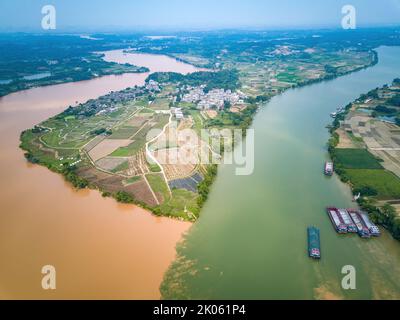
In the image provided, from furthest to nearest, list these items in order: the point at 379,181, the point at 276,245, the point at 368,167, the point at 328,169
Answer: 1. the point at 368,167
2. the point at 328,169
3. the point at 379,181
4. the point at 276,245

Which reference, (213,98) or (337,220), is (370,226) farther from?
(213,98)

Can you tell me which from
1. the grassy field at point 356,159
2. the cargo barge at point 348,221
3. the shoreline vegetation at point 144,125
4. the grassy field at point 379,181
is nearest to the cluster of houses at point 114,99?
the shoreline vegetation at point 144,125

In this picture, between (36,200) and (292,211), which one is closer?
(292,211)

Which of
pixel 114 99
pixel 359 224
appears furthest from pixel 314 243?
pixel 114 99

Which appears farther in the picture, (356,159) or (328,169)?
(356,159)

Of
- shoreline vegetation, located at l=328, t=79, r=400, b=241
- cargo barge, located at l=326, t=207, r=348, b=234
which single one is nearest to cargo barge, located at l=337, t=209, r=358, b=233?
cargo barge, located at l=326, t=207, r=348, b=234

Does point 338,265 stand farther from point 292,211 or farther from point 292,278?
point 292,211

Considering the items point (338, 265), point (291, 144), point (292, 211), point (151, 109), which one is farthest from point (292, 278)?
point (151, 109)
